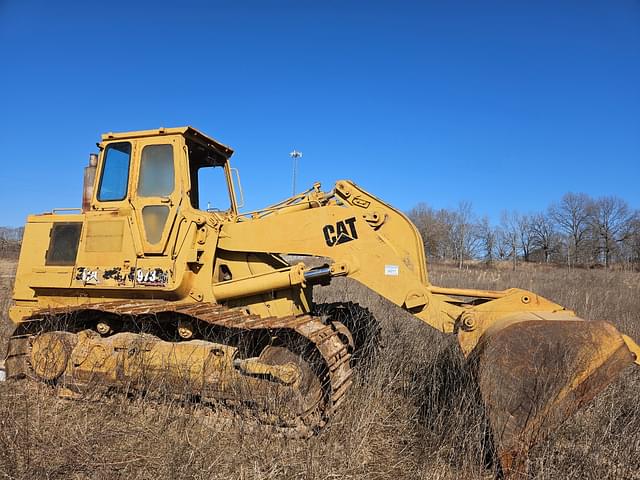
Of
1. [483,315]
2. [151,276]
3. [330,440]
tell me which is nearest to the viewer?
[330,440]

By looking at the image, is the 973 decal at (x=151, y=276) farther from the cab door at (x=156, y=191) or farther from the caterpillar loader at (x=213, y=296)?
the cab door at (x=156, y=191)

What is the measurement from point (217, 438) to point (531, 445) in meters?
2.68

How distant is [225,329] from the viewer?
16.3 ft

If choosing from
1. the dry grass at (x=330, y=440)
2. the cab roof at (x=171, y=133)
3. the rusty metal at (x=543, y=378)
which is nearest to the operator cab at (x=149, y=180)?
the cab roof at (x=171, y=133)

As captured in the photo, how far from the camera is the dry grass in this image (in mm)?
3543

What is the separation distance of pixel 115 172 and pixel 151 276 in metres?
1.59

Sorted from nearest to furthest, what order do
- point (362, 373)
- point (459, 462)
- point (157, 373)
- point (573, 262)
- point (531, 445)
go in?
point (531, 445) < point (459, 462) < point (157, 373) < point (362, 373) < point (573, 262)

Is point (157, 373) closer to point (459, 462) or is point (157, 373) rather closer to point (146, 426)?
point (146, 426)

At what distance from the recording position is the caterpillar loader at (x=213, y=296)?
14.8 ft

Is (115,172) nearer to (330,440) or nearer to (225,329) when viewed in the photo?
(225,329)

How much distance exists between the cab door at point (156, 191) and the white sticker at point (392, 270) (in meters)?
2.62

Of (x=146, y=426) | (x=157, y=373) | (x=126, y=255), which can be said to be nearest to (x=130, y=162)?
(x=126, y=255)

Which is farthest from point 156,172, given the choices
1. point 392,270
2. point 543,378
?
point 543,378

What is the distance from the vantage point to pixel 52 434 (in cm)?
404
